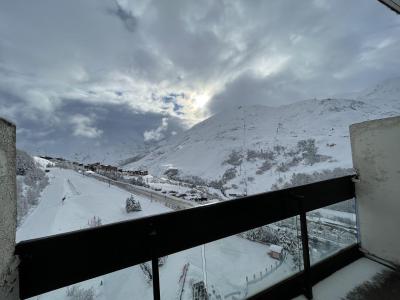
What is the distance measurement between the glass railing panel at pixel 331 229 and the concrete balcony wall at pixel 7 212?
5.60 ft

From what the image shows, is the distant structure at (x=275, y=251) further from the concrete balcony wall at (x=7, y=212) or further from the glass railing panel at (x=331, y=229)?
the concrete balcony wall at (x=7, y=212)

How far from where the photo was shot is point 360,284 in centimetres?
175

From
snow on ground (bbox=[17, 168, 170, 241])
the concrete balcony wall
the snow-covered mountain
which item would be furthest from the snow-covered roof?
the snow-covered mountain

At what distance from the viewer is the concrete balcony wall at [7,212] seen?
0.67m

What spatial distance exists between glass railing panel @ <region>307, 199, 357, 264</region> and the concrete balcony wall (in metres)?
1.71

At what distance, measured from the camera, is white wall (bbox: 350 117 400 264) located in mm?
1923

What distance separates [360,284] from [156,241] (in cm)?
172

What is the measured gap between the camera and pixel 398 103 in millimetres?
44062

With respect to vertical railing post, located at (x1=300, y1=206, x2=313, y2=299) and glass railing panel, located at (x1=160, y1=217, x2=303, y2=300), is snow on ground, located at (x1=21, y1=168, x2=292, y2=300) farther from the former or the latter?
vertical railing post, located at (x1=300, y1=206, x2=313, y2=299)

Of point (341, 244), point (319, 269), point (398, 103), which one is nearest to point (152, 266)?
point (319, 269)

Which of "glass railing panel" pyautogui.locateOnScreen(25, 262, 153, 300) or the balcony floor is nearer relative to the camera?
"glass railing panel" pyautogui.locateOnScreen(25, 262, 153, 300)

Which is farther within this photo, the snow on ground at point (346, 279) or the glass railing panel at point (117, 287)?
the snow on ground at point (346, 279)

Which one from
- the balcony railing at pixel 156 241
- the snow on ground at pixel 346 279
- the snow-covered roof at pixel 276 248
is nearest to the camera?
the balcony railing at pixel 156 241

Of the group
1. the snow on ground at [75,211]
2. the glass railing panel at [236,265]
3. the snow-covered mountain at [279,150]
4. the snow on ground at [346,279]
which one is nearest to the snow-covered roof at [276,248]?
the glass railing panel at [236,265]
